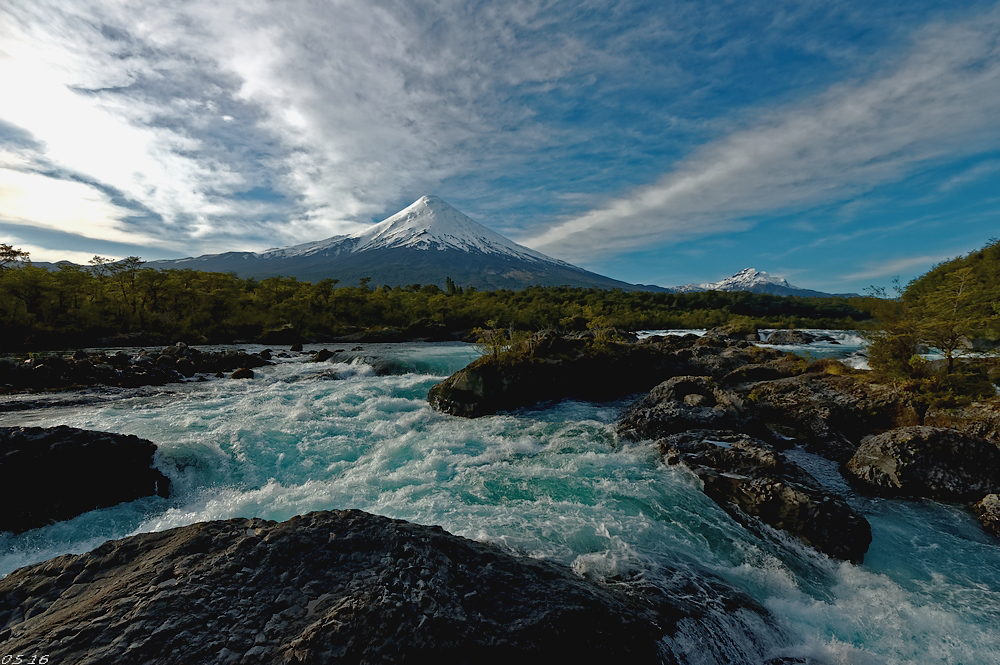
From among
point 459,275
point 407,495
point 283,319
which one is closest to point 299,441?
point 407,495

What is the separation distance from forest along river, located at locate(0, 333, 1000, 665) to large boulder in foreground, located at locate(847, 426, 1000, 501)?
A: 0.41 m

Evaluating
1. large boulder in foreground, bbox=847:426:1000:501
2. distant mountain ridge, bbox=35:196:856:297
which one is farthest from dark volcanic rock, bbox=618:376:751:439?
distant mountain ridge, bbox=35:196:856:297

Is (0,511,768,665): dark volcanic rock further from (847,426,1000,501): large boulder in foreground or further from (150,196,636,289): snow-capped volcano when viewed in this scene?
(150,196,636,289): snow-capped volcano

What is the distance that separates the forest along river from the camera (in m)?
4.16

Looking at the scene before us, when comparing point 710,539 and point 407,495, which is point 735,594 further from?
point 407,495

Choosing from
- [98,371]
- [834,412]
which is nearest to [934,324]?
[834,412]

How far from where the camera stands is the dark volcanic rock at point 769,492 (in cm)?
541

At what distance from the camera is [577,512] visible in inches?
245

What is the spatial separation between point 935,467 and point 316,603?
392 inches

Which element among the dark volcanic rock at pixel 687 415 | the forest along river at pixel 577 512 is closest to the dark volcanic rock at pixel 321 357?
the forest along river at pixel 577 512

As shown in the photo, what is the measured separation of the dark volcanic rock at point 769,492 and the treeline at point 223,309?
24.3 feet

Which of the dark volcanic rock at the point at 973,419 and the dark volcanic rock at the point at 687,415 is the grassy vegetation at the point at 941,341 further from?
the dark volcanic rock at the point at 687,415

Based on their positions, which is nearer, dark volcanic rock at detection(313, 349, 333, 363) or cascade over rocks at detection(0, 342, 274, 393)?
cascade over rocks at detection(0, 342, 274, 393)

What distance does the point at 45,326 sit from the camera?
28.7m
